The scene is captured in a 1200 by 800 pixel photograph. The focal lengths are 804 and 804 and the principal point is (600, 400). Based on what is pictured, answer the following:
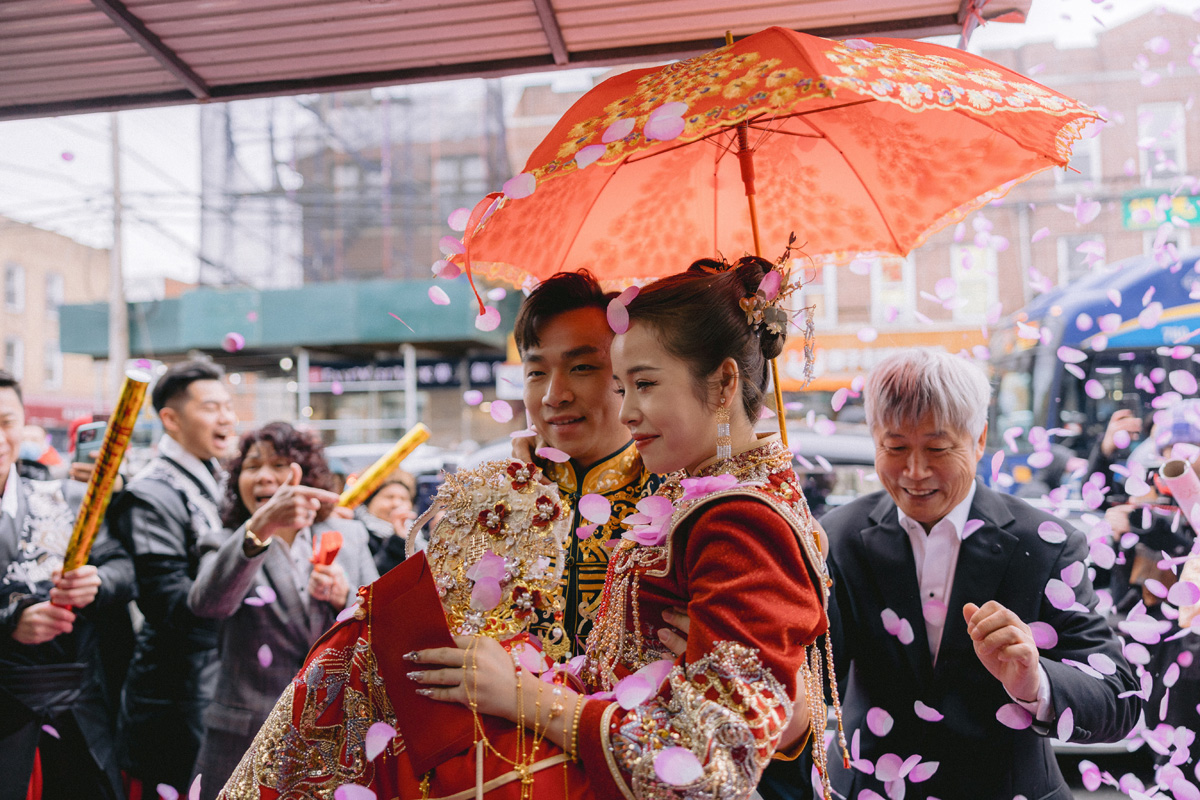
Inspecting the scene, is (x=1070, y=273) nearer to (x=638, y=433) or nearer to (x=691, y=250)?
(x=691, y=250)

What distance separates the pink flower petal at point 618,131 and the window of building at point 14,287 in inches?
810

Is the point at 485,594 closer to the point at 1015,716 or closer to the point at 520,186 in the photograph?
the point at 520,186

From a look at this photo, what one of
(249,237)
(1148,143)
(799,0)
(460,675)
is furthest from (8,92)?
(249,237)

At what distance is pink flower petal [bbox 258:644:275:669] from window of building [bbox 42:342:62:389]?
63.5 feet

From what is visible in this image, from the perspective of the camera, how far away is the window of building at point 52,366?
60.4 ft

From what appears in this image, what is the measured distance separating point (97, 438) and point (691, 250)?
339 centimetres

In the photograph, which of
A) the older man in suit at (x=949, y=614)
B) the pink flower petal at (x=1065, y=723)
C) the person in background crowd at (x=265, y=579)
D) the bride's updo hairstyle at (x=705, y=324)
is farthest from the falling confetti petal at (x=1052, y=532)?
the person in background crowd at (x=265, y=579)

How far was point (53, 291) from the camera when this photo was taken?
1809 cm

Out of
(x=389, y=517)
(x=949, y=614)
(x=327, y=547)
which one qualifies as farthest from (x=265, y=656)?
(x=949, y=614)

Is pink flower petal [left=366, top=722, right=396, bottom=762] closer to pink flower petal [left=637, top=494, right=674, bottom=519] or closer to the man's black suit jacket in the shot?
pink flower petal [left=637, top=494, right=674, bottom=519]

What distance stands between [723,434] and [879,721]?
3.07 ft

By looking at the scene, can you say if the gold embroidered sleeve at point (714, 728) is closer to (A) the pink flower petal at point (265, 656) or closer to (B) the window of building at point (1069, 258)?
(A) the pink flower petal at point (265, 656)

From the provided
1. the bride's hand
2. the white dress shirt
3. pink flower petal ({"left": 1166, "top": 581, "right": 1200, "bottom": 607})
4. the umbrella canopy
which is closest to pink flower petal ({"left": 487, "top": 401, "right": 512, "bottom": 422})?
the umbrella canopy

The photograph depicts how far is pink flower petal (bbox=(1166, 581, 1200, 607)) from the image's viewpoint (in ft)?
8.14
